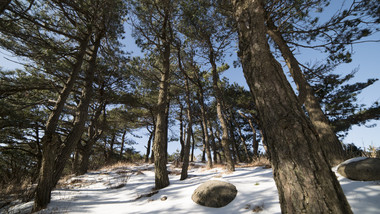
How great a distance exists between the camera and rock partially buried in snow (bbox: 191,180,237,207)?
347 cm

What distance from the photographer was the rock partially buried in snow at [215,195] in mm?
3475

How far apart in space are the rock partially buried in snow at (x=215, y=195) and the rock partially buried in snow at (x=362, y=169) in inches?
92.5

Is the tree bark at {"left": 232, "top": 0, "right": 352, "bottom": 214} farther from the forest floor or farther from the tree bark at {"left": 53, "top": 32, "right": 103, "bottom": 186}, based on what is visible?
the tree bark at {"left": 53, "top": 32, "right": 103, "bottom": 186}

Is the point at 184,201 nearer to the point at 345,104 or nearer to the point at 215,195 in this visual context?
the point at 215,195

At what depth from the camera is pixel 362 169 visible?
3037 millimetres

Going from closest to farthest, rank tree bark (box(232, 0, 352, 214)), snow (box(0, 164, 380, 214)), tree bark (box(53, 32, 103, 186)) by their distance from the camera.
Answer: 1. tree bark (box(232, 0, 352, 214))
2. snow (box(0, 164, 380, 214))
3. tree bark (box(53, 32, 103, 186))

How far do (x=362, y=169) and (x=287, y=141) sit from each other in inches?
118

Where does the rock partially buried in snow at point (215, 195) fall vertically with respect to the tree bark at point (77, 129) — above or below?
below

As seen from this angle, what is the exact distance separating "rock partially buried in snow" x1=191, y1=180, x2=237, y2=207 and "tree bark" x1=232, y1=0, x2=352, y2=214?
7.73ft

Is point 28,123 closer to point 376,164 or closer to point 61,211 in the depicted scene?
point 61,211

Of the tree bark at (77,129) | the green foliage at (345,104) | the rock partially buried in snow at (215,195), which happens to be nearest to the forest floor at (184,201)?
the rock partially buried in snow at (215,195)

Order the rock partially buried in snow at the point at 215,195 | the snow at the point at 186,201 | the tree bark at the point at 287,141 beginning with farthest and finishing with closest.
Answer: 1. the rock partially buried in snow at the point at 215,195
2. the snow at the point at 186,201
3. the tree bark at the point at 287,141

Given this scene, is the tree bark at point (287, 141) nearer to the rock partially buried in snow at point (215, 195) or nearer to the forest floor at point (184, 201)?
the forest floor at point (184, 201)

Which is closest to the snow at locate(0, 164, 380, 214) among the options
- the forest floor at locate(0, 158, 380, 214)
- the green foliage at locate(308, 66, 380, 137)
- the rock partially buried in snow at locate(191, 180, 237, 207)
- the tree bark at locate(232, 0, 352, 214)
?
the forest floor at locate(0, 158, 380, 214)
